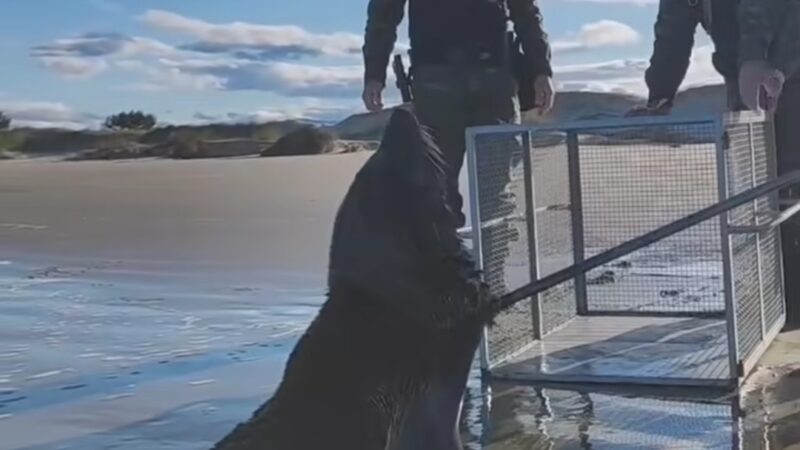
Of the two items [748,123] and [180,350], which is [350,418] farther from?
[180,350]

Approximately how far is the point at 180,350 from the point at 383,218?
4722 mm

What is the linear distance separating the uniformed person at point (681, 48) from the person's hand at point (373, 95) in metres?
1.14

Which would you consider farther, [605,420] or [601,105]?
[601,105]

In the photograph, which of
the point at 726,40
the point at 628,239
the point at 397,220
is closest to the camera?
the point at 397,220

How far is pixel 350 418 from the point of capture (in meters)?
2.66

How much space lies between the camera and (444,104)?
20.4 feet

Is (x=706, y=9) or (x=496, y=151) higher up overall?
(x=706, y=9)

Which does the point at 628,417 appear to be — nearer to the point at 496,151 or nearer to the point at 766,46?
the point at 496,151

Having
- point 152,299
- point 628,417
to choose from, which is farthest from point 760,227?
point 152,299

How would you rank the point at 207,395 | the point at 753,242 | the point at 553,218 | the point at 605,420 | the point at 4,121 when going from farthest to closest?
the point at 4,121 < the point at 553,218 < the point at 753,242 < the point at 207,395 < the point at 605,420

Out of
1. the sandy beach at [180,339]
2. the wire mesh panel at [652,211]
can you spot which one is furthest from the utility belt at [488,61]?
the sandy beach at [180,339]

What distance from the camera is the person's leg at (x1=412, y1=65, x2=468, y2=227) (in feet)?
20.3

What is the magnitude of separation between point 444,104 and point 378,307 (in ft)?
12.0

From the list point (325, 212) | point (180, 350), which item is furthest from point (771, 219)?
point (325, 212)
